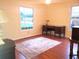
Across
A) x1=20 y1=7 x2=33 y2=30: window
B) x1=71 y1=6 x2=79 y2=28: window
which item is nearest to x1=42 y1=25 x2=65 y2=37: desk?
x1=71 y1=6 x2=79 y2=28: window

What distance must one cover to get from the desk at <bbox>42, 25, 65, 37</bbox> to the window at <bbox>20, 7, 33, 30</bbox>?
115 cm

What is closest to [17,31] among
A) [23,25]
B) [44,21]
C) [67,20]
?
[23,25]

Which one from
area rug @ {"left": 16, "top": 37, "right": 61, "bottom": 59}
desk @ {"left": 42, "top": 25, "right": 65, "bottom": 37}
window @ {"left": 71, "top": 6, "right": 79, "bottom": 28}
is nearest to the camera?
area rug @ {"left": 16, "top": 37, "right": 61, "bottom": 59}

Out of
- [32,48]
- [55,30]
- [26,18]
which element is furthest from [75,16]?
[32,48]

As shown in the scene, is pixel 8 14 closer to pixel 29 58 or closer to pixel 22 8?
pixel 22 8

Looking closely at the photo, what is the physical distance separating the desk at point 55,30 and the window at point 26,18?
1155 mm

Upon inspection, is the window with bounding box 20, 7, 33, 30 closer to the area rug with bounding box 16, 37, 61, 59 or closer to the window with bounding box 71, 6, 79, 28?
the area rug with bounding box 16, 37, 61, 59

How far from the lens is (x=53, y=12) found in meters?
A: 7.21

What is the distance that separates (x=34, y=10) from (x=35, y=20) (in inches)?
27.6

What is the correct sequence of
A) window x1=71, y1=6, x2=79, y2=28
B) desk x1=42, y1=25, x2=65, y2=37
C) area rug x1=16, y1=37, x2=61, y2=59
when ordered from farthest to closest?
1. desk x1=42, y1=25, x2=65, y2=37
2. window x1=71, y1=6, x2=79, y2=28
3. area rug x1=16, y1=37, x2=61, y2=59

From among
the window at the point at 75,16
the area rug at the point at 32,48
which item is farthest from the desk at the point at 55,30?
the area rug at the point at 32,48

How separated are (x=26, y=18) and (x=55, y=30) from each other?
84.3 inches

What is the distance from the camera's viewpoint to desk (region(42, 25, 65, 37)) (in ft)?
21.1

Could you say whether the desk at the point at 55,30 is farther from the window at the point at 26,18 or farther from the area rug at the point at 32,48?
the area rug at the point at 32,48
